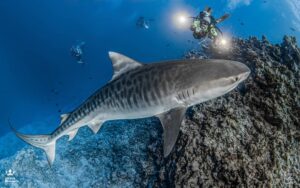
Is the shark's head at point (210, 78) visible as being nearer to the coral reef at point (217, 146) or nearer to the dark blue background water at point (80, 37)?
the coral reef at point (217, 146)

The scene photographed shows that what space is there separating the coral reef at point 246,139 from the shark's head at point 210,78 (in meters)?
1.40

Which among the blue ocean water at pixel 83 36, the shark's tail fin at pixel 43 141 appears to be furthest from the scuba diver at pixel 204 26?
the blue ocean water at pixel 83 36

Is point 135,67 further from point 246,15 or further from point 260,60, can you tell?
point 246,15

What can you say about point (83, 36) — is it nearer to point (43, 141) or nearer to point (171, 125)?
point (43, 141)

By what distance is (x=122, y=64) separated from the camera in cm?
525

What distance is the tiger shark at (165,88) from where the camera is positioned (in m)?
4.29

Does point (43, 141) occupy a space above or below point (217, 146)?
above

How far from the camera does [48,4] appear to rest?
55938 millimetres

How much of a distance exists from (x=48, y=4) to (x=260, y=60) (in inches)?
2191

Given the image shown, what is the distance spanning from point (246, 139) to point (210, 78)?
198 centimetres

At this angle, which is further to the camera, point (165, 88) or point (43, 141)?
point (43, 141)

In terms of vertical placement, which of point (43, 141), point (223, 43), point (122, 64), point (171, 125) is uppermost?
point (223, 43)

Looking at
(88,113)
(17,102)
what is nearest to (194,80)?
(88,113)

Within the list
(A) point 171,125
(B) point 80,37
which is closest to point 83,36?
(B) point 80,37
